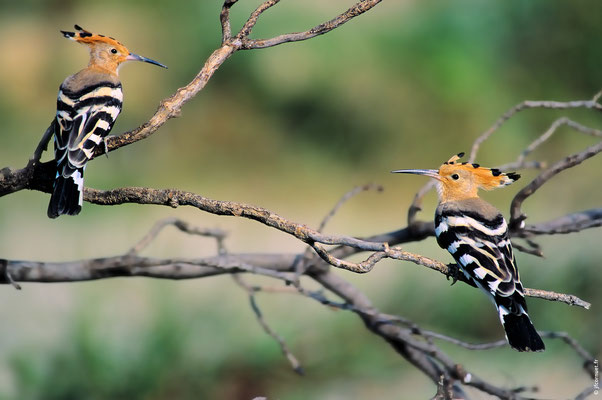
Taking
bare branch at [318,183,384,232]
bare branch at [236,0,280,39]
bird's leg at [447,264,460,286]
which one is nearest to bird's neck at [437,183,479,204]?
bare branch at [318,183,384,232]

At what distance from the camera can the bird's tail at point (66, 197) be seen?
3.45 ft

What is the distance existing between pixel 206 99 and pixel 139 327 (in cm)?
110

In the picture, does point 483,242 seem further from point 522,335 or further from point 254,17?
point 254,17

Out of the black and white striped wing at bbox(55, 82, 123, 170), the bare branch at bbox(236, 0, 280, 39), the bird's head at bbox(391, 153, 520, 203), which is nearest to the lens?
the bare branch at bbox(236, 0, 280, 39)

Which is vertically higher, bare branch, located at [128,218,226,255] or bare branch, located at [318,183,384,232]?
bare branch, located at [318,183,384,232]

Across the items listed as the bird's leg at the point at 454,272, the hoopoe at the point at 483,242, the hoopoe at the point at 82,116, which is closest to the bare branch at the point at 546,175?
the hoopoe at the point at 483,242

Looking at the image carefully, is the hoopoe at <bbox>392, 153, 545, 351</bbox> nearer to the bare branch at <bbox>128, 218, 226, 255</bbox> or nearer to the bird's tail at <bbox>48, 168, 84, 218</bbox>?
the bare branch at <bbox>128, 218, 226, 255</bbox>

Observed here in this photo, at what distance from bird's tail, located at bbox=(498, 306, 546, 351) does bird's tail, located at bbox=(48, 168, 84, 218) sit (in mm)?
546

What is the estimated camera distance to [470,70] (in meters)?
2.84

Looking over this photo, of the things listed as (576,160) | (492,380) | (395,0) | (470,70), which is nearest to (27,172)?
(576,160)

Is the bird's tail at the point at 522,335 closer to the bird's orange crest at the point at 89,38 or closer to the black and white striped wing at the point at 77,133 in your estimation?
the black and white striped wing at the point at 77,133

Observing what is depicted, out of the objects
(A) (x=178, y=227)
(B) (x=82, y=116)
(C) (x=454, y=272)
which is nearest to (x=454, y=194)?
(C) (x=454, y=272)

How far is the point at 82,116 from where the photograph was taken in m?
1.18

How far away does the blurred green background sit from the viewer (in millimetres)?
2074
